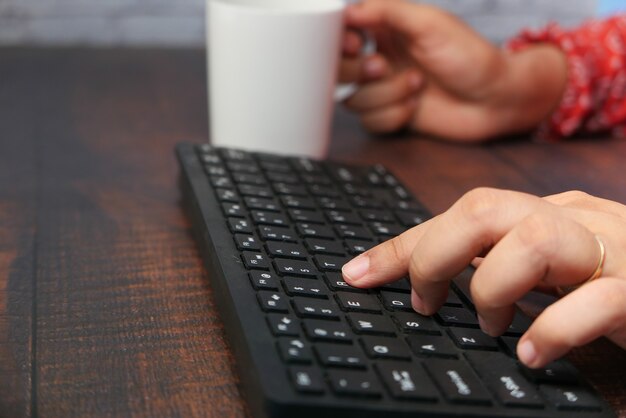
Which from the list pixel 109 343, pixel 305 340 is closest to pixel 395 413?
pixel 305 340

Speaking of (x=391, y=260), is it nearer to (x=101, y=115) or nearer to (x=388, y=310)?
(x=388, y=310)

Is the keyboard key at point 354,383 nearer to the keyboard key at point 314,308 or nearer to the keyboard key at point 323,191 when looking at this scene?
the keyboard key at point 314,308

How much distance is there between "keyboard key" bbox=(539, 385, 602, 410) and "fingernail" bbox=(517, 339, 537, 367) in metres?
0.01

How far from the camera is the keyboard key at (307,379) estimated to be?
38cm

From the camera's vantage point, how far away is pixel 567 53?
1.04 m

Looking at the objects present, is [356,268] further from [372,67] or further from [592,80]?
[592,80]

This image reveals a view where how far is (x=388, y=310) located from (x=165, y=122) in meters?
0.53

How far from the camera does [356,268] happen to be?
0.52 m

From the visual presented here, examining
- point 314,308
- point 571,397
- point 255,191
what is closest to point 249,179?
point 255,191

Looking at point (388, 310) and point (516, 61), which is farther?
point (516, 61)

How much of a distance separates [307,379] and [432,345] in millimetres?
89

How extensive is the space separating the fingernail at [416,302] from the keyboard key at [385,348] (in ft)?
0.14

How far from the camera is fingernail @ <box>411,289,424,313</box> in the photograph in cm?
49

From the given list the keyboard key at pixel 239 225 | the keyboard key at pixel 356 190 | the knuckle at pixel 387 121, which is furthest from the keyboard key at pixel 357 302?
the knuckle at pixel 387 121
